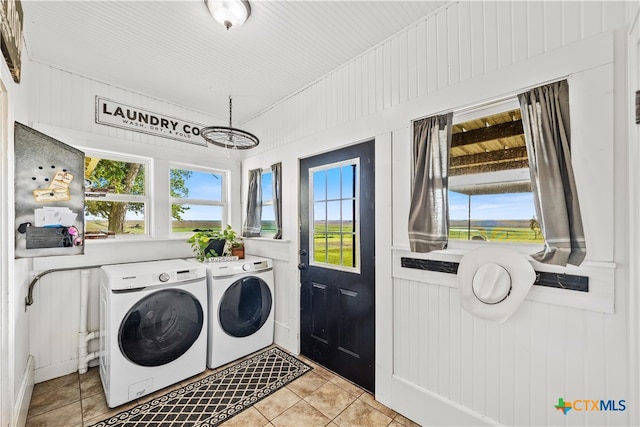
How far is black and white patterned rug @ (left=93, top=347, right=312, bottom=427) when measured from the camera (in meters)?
1.87

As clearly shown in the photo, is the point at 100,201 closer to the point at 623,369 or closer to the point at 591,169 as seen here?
the point at 591,169

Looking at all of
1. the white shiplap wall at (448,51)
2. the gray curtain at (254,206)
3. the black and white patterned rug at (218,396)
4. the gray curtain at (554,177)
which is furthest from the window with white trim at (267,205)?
the gray curtain at (554,177)

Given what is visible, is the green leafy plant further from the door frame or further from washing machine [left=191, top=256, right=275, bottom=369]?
the door frame

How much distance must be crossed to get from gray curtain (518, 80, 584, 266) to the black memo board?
9.77 ft

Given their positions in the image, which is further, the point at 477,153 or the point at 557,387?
the point at 477,153

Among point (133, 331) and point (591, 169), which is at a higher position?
point (591, 169)

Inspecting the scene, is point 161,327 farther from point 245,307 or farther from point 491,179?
point 491,179

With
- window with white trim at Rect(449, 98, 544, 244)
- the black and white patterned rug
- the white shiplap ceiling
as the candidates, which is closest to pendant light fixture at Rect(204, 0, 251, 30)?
the white shiplap ceiling

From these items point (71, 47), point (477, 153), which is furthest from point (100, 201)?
point (477, 153)

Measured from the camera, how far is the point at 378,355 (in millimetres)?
2117

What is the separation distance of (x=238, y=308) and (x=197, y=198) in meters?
1.54

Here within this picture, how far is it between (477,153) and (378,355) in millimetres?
1666

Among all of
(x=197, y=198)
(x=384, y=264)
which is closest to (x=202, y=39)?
(x=197, y=198)

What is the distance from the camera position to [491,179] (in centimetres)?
166
